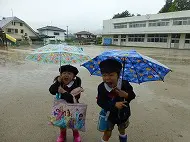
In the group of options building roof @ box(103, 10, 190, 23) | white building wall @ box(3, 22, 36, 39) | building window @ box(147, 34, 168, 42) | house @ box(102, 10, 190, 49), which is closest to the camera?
building roof @ box(103, 10, 190, 23)

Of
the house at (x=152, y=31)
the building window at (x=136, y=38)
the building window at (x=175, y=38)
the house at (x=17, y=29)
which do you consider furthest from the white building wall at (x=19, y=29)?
the building window at (x=175, y=38)

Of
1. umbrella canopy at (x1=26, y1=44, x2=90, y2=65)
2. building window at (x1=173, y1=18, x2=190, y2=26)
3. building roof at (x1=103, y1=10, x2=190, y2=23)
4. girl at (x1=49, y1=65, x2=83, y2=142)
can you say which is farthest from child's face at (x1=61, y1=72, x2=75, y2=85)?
building window at (x1=173, y1=18, x2=190, y2=26)

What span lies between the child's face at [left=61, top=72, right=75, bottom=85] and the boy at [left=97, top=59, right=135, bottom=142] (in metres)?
0.46

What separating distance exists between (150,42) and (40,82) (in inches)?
1351

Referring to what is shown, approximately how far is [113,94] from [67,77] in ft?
2.09

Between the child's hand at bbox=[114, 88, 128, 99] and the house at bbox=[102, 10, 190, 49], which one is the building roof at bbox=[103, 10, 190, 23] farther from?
the child's hand at bbox=[114, 88, 128, 99]

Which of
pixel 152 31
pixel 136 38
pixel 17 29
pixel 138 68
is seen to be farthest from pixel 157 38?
pixel 138 68

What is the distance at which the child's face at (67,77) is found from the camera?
2.36m

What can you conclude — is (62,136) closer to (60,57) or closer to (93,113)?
(60,57)

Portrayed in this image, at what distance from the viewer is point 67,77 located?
2.37 meters

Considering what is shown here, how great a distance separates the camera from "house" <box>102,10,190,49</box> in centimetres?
3272

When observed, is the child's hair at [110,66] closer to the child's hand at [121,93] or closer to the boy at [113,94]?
the boy at [113,94]

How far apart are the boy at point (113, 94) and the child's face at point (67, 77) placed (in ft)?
1.51

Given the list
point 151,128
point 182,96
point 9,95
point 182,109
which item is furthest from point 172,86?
point 9,95
